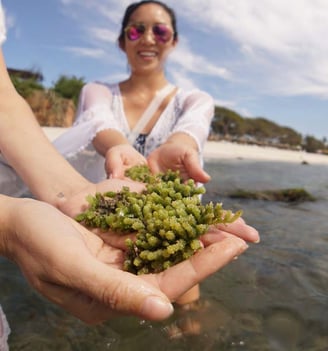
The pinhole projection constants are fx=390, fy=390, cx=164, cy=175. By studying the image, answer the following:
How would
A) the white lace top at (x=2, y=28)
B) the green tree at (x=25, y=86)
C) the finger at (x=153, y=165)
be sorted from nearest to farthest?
the white lace top at (x=2, y=28), the finger at (x=153, y=165), the green tree at (x=25, y=86)

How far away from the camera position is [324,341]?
117 inches

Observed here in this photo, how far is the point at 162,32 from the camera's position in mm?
5516

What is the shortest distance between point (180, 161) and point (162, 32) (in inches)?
101

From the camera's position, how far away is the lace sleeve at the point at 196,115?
4765mm

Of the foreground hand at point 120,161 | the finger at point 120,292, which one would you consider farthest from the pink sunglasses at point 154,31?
the finger at point 120,292

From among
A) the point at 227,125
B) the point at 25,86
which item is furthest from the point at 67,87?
the point at 227,125

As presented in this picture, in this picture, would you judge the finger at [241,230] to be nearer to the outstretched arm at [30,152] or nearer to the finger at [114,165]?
the outstretched arm at [30,152]

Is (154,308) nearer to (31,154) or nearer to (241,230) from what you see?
(241,230)

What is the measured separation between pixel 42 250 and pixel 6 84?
2.08 metres

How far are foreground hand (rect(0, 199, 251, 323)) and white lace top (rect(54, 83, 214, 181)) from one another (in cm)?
291

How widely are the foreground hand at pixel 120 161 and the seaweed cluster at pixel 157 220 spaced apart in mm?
861

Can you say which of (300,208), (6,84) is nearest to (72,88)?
(300,208)

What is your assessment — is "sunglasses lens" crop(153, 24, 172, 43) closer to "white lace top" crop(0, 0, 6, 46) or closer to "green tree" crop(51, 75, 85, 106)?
"white lace top" crop(0, 0, 6, 46)

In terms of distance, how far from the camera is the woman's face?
5.49 metres
